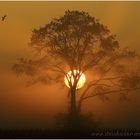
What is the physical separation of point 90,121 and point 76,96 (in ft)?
2.13

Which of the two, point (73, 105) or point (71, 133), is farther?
point (73, 105)

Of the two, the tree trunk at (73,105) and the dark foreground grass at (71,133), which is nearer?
the dark foreground grass at (71,133)

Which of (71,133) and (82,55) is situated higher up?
(82,55)

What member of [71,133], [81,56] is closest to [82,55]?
[81,56]

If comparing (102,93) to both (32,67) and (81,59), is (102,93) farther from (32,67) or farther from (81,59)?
(32,67)

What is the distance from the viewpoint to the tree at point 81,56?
10.8 m

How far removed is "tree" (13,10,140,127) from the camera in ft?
35.6

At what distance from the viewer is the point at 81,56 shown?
10.9 meters

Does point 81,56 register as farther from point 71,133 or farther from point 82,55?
point 71,133

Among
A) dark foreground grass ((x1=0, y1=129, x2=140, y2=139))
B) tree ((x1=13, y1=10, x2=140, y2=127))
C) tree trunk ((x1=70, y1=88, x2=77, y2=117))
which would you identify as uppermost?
tree ((x1=13, y1=10, x2=140, y2=127))

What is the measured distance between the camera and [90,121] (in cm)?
1059

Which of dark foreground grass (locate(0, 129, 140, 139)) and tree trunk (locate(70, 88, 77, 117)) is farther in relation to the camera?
tree trunk (locate(70, 88, 77, 117))

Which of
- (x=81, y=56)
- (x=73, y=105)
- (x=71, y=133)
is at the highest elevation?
(x=81, y=56)

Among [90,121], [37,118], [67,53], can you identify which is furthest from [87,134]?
[67,53]
